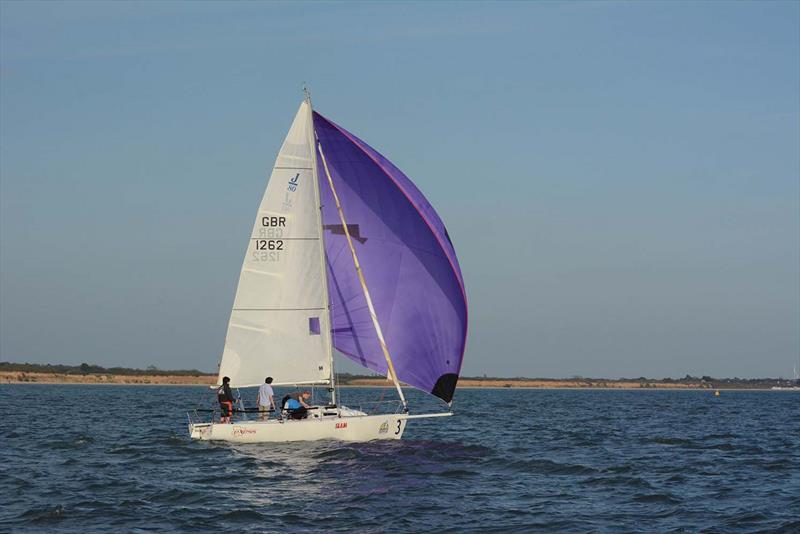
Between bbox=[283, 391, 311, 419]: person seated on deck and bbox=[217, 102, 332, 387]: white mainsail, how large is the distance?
0.84m

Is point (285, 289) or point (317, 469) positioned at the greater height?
point (285, 289)

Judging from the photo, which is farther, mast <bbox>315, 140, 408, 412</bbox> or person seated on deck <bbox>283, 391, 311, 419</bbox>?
mast <bbox>315, 140, 408, 412</bbox>

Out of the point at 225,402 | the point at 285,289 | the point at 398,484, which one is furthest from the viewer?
the point at 285,289

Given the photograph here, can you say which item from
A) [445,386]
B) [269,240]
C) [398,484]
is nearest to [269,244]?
[269,240]

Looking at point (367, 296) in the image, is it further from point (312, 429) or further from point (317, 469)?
point (317, 469)

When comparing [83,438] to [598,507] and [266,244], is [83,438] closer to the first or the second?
[266,244]

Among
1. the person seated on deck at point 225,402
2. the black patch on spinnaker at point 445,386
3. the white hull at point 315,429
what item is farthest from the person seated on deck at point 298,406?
the black patch on spinnaker at point 445,386

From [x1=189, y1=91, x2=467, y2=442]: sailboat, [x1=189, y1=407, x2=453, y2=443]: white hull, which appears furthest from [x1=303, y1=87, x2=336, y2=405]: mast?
[x1=189, y1=407, x2=453, y2=443]: white hull

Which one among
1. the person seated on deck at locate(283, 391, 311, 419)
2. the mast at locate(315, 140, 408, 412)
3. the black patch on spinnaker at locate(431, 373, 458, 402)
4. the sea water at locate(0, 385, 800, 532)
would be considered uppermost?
the mast at locate(315, 140, 408, 412)

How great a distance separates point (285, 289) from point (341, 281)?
181 cm

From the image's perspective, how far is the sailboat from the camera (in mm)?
31719

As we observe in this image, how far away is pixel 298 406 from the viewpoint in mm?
31312

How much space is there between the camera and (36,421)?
4712 centimetres

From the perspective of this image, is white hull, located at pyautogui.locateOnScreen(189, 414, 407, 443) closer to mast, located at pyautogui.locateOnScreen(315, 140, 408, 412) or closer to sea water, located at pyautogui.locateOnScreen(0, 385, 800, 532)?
sea water, located at pyautogui.locateOnScreen(0, 385, 800, 532)
